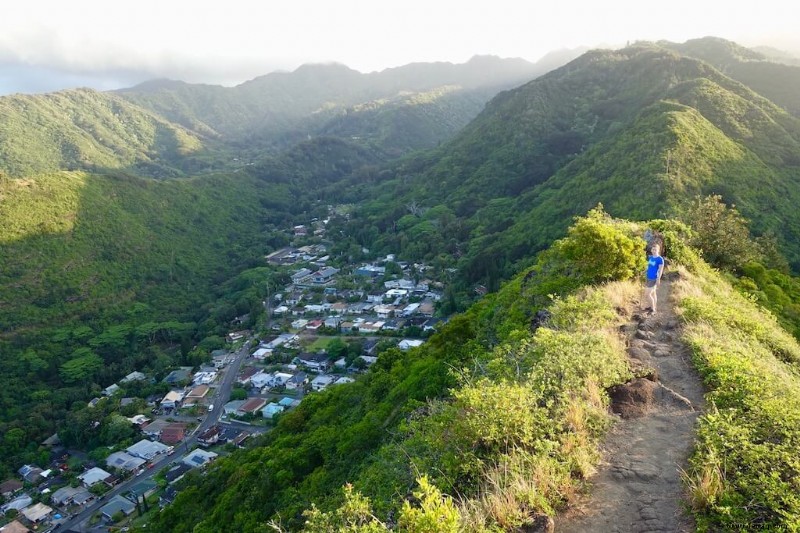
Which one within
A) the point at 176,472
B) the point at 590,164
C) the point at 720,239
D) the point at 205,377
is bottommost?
the point at 176,472

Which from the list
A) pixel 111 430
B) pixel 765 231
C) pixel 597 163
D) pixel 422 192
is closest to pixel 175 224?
pixel 422 192

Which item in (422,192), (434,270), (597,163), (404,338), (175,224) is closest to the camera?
(404,338)

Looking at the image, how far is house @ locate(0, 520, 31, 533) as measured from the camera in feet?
104

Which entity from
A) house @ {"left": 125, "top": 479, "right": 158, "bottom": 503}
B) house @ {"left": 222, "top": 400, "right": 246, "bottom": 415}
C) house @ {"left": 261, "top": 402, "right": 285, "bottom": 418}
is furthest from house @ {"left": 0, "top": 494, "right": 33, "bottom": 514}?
house @ {"left": 261, "top": 402, "right": 285, "bottom": 418}

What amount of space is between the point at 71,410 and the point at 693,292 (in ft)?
177

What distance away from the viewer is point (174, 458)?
126 feet

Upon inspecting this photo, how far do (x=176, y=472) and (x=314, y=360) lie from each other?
58.6 ft

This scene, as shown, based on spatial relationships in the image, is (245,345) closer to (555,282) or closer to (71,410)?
(71,410)

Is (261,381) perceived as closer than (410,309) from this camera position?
Yes

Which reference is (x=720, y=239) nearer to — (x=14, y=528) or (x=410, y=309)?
(x=410, y=309)

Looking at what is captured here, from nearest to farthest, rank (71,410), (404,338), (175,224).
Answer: (71,410) → (404,338) → (175,224)

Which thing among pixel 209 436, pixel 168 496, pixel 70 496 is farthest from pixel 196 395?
pixel 168 496

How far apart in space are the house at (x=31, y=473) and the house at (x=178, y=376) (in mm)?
13408

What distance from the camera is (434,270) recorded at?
230 feet
